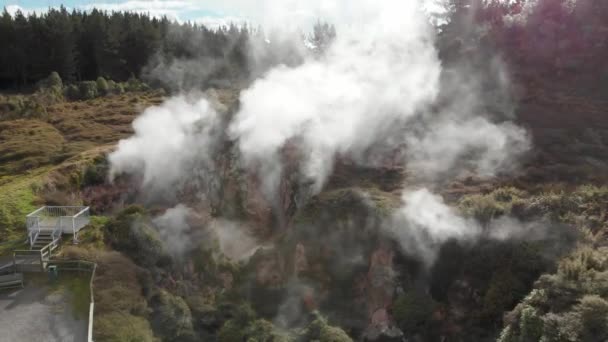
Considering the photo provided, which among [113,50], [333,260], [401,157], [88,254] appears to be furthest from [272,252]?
[113,50]

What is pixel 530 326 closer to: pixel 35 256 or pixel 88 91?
pixel 35 256

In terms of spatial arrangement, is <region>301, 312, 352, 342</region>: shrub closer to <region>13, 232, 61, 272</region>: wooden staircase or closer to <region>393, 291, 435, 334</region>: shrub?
<region>393, 291, 435, 334</region>: shrub

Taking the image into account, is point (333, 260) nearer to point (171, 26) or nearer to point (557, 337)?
point (557, 337)

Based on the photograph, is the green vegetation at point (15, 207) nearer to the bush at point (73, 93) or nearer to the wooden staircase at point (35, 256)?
the wooden staircase at point (35, 256)

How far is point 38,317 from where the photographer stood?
45.3 feet

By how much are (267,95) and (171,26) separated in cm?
4059

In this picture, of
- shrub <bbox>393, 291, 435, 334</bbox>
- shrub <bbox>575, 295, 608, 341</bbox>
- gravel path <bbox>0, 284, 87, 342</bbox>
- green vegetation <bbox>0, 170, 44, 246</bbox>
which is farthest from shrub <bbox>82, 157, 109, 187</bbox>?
shrub <bbox>575, 295, 608, 341</bbox>

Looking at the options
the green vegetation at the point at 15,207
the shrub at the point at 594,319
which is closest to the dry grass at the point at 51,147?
the green vegetation at the point at 15,207

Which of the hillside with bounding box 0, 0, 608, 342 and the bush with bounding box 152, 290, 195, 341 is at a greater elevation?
the hillside with bounding box 0, 0, 608, 342

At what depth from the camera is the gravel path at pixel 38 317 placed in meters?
13.1

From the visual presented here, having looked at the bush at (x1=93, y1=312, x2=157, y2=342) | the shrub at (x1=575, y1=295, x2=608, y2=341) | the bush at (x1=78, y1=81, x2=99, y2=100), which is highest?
the bush at (x1=78, y1=81, x2=99, y2=100)

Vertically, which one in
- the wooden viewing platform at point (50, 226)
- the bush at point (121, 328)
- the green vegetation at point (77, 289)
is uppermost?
the wooden viewing platform at point (50, 226)

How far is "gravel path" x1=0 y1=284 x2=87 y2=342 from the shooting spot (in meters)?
13.1

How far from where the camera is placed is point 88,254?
53.3ft
